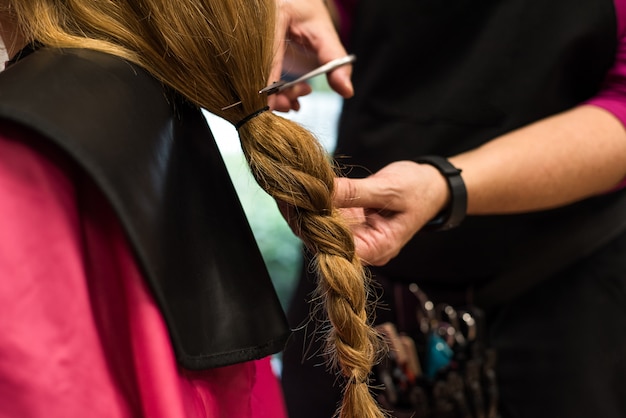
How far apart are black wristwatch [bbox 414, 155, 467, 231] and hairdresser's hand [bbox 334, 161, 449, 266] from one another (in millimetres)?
15

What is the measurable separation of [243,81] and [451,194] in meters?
0.31

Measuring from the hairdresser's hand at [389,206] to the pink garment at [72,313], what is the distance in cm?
22

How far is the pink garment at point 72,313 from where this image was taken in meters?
0.47

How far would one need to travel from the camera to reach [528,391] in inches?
38.0

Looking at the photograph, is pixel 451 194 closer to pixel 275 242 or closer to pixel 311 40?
pixel 311 40

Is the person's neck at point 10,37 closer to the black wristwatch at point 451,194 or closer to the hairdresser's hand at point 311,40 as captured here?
the hairdresser's hand at point 311,40

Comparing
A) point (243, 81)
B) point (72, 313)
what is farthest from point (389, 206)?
point (72, 313)

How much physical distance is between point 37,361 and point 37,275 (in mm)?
61

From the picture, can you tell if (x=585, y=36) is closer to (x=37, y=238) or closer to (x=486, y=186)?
(x=486, y=186)

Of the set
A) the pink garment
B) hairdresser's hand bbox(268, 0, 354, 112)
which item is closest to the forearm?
hairdresser's hand bbox(268, 0, 354, 112)

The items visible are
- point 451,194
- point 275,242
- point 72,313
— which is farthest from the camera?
point 275,242

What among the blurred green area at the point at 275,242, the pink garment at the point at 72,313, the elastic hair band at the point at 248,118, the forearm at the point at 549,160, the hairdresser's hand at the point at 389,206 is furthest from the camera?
the blurred green area at the point at 275,242

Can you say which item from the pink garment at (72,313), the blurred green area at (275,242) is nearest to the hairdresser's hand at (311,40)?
the pink garment at (72,313)

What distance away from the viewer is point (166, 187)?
1.75 ft
